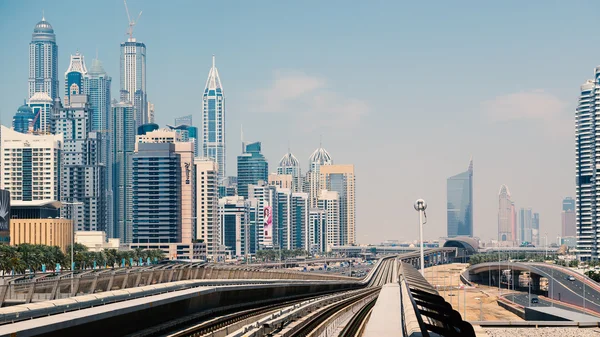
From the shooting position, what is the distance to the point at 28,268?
157m

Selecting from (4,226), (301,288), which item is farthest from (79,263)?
(301,288)

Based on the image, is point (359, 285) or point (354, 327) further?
point (359, 285)

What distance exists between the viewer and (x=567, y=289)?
14188cm

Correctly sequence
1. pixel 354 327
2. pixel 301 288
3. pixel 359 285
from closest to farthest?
pixel 354 327, pixel 301 288, pixel 359 285

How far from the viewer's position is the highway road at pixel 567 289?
124125mm

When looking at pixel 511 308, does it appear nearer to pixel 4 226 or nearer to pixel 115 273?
pixel 115 273

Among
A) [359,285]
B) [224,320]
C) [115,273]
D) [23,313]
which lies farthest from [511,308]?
[23,313]

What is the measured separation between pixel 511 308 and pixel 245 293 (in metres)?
64.4

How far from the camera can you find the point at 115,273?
33.2 meters

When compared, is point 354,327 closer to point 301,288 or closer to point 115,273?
point 115,273

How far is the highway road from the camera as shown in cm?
12412

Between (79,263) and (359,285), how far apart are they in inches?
3029

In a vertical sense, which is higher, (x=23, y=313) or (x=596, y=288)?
(x=23, y=313)

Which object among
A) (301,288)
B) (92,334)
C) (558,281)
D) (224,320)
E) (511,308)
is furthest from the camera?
(558,281)
